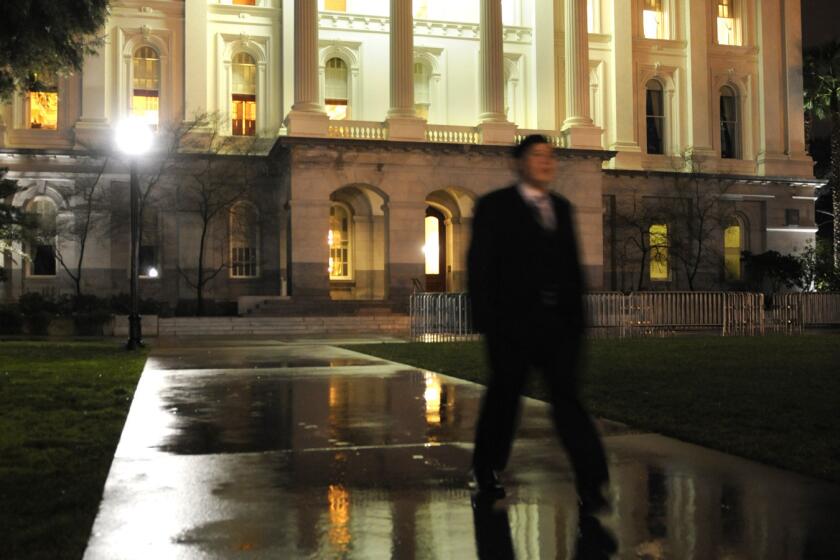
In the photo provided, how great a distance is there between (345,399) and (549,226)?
595 centimetres

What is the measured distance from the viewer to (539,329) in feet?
17.3


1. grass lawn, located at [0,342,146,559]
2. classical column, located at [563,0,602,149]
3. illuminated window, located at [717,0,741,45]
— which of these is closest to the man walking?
grass lawn, located at [0,342,146,559]

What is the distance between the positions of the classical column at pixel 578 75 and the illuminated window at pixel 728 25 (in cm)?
1389

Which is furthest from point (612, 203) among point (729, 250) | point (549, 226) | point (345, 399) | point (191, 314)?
point (549, 226)

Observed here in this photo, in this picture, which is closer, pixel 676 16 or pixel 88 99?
pixel 88 99

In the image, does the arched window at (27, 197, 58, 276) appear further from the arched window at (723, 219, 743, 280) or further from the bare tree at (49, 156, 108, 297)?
the arched window at (723, 219, 743, 280)

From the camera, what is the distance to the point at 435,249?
44375mm

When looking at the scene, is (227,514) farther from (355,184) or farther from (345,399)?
(355,184)

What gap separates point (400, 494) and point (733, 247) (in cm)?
4678

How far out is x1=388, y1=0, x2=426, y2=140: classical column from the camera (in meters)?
37.0

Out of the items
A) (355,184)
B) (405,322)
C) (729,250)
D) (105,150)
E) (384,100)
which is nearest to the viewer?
(405,322)

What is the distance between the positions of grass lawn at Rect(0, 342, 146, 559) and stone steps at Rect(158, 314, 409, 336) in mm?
15636

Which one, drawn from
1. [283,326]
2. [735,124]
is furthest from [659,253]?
[283,326]

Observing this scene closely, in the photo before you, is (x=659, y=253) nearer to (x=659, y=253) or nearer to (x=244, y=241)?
(x=659, y=253)
